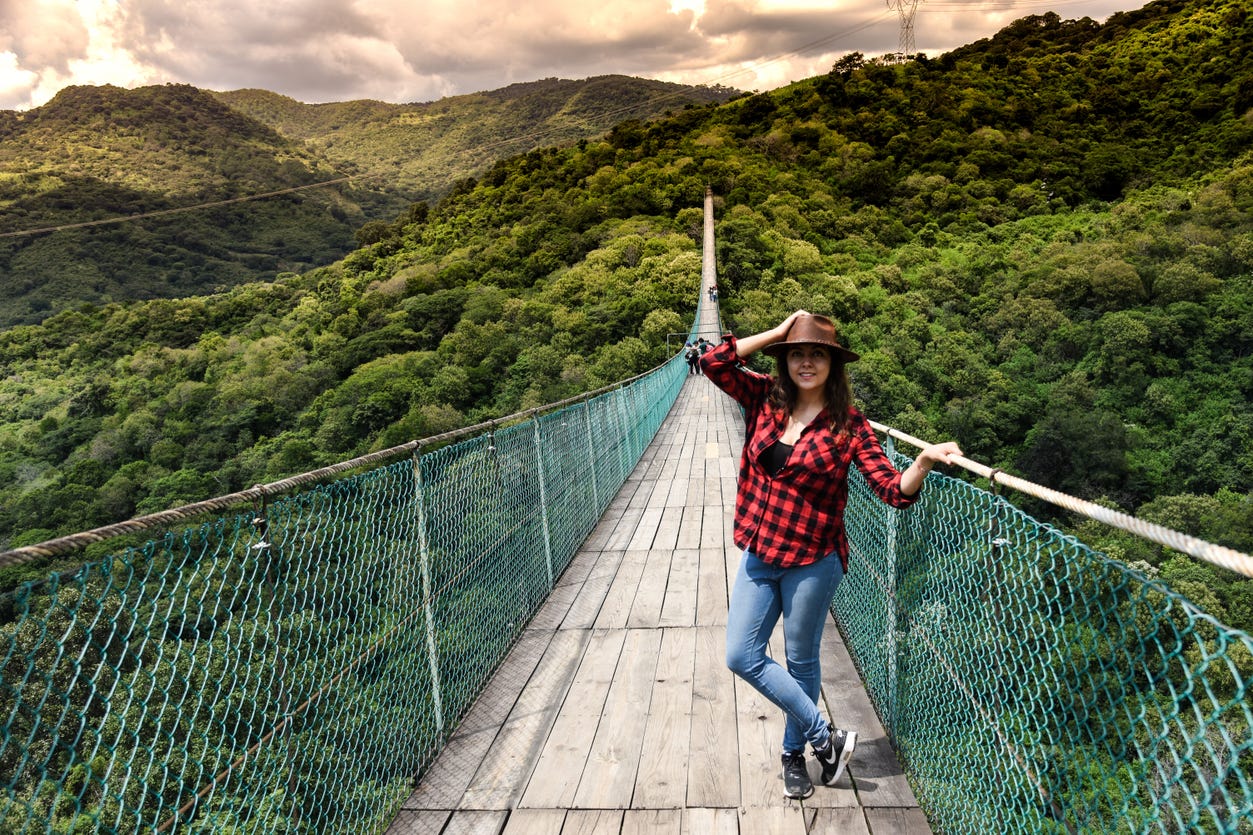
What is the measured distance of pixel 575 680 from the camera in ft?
11.7

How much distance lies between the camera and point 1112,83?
262 ft

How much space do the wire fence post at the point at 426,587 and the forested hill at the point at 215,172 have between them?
101m

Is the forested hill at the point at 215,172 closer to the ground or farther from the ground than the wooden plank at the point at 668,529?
farther from the ground

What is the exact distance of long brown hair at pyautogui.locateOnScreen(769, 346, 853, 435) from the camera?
2.30 metres

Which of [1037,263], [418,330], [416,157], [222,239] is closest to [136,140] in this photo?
[222,239]

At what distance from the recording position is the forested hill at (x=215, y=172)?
96.1 metres

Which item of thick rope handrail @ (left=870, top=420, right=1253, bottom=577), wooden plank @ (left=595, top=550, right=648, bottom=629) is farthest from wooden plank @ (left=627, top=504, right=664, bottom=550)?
thick rope handrail @ (left=870, top=420, right=1253, bottom=577)

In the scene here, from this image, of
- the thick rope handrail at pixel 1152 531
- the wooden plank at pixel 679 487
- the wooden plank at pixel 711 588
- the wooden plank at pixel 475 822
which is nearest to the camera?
the thick rope handrail at pixel 1152 531

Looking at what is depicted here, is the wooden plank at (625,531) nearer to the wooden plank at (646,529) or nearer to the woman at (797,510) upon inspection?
the wooden plank at (646,529)

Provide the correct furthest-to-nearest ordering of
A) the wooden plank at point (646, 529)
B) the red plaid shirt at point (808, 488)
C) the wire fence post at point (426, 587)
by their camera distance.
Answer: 1. the wooden plank at point (646, 529)
2. the wire fence post at point (426, 587)
3. the red plaid shirt at point (808, 488)

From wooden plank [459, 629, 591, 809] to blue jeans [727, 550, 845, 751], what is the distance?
Answer: 1.03m

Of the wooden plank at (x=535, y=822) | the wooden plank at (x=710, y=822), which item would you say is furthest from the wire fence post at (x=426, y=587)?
the wooden plank at (x=710, y=822)

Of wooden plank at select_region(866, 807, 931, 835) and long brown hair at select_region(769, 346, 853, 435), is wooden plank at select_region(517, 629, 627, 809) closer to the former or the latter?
wooden plank at select_region(866, 807, 931, 835)

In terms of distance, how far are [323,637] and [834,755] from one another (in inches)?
86.6
